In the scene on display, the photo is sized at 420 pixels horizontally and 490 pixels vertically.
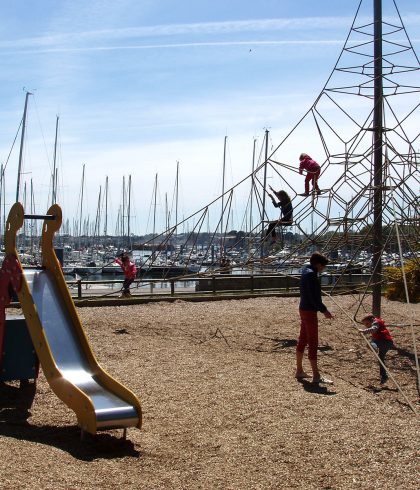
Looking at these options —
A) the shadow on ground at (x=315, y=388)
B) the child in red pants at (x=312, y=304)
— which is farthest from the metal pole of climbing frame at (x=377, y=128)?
the shadow on ground at (x=315, y=388)

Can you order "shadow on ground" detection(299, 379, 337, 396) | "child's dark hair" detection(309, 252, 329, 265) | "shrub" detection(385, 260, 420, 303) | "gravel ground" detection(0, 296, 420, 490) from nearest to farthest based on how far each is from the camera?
"gravel ground" detection(0, 296, 420, 490), "shadow on ground" detection(299, 379, 337, 396), "child's dark hair" detection(309, 252, 329, 265), "shrub" detection(385, 260, 420, 303)

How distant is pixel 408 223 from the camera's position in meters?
13.4

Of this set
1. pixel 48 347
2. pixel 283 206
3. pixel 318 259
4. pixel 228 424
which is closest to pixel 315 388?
pixel 318 259

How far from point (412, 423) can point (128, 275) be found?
11869mm

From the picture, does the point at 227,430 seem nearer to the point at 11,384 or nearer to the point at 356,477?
the point at 356,477

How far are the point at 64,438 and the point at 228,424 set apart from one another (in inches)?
66.6

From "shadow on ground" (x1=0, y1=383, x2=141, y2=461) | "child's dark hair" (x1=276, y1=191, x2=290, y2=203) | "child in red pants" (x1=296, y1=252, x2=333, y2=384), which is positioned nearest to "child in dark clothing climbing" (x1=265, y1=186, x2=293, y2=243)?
"child's dark hair" (x1=276, y1=191, x2=290, y2=203)

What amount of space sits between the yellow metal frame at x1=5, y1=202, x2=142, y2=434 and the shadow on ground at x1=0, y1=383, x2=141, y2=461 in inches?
7.6

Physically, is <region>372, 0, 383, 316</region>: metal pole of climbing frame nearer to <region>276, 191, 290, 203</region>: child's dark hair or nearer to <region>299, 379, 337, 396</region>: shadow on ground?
<region>276, 191, 290, 203</region>: child's dark hair

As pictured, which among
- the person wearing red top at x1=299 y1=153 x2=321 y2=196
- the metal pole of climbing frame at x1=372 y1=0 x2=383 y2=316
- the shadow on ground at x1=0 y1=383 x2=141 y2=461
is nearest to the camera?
the shadow on ground at x1=0 y1=383 x2=141 y2=461

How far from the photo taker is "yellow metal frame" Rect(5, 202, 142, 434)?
7375mm

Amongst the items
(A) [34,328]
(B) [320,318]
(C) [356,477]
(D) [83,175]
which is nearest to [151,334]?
(B) [320,318]

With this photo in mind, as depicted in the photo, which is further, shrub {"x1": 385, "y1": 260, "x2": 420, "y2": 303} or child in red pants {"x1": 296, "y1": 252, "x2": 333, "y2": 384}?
shrub {"x1": 385, "y1": 260, "x2": 420, "y2": 303}

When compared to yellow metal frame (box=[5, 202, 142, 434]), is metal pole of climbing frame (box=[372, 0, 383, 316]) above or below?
above
